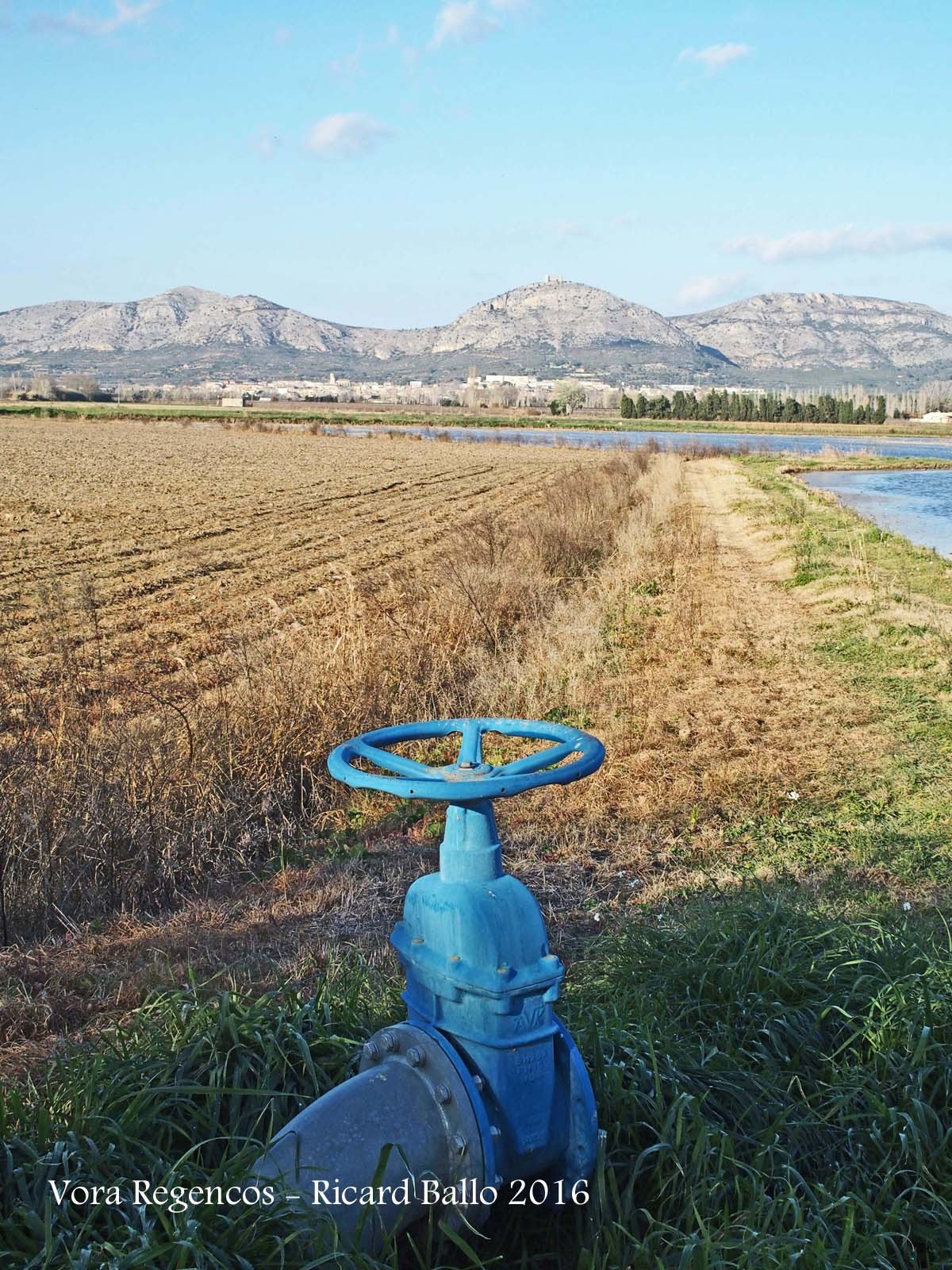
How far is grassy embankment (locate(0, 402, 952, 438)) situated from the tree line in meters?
2.26

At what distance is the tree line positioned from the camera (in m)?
110

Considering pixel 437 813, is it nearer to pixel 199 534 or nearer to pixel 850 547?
pixel 850 547

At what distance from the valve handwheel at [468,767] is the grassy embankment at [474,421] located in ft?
268

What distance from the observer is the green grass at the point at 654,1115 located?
2605 millimetres

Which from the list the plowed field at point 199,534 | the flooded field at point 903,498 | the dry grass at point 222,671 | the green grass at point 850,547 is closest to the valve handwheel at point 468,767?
the dry grass at point 222,671

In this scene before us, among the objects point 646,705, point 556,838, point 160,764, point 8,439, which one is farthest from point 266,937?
point 8,439

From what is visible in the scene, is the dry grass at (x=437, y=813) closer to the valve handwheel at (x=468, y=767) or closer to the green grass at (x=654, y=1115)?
the green grass at (x=654, y=1115)

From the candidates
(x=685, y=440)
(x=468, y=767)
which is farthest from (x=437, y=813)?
(x=685, y=440)

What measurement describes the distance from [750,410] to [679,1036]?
386 ft

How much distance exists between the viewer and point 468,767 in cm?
275

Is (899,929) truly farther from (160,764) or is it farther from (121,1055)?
(160,764)

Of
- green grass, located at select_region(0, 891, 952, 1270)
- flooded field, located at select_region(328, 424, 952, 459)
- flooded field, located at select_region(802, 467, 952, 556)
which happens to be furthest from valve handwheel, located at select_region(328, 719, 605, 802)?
flooded field, located at select_region(328, 424, 952, 459)

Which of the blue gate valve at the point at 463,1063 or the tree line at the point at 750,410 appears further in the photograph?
the tree line at the point at 750,410

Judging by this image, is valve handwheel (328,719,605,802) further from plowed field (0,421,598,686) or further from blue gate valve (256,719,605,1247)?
plowed field (0,421,598,686)
